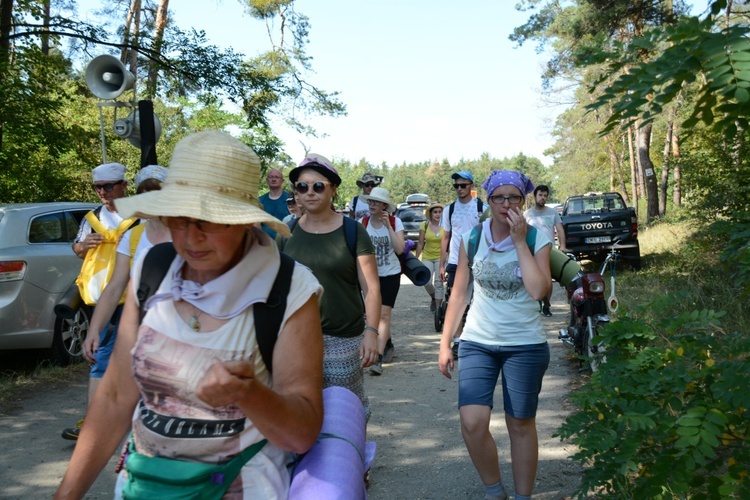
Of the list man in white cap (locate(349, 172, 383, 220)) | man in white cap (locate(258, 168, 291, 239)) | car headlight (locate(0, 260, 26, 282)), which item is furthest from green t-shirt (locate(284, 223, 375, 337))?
man in white cap (locate(258, 168, 291, 239))

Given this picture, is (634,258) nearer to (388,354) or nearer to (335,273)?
(388,354)

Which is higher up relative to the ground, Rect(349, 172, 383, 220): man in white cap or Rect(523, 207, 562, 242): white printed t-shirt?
Rect(349, 172, 383, 220): man in white cap

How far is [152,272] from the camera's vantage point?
2.05 metres

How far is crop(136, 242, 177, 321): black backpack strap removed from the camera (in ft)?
6.66

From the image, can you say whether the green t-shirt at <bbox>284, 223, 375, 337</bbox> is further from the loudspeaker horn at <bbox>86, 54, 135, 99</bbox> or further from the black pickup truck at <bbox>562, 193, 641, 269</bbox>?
the black pickup truck at <bbox>562, 193, 641, 269</bbox>

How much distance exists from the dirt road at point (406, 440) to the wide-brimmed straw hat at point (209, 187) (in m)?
2.65

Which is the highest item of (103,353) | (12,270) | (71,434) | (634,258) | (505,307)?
(12,270)

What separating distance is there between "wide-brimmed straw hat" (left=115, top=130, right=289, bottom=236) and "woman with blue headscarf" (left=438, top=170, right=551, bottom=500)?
7.49ft

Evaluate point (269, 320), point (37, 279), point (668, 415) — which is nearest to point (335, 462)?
point (269, 320)

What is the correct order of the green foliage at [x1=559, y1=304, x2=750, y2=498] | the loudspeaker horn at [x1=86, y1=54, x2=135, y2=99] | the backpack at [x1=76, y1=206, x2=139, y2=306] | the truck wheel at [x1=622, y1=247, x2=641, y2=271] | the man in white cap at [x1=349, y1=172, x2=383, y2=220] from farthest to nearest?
the truck wheel at [x1=622, y1=247, x2=641, y2=271], the man in white cap at [x1=349, y1=172, x2=383, y2=220], the loudspeaker horn at [x1=86, y1=54, x2=135, y2=99], the backpack at [x1=76, y1=206, x2=139, y2=306], the green foliage at [x1=559, y1=304, x2=750, y2=498]

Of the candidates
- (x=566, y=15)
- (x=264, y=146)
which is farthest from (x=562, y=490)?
(x=566, y=15)

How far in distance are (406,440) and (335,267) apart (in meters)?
2.03

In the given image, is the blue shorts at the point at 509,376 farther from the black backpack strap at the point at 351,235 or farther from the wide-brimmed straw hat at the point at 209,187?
the wide-brimmed straw hat at the point at 209,187

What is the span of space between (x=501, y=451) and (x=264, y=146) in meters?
14.5
